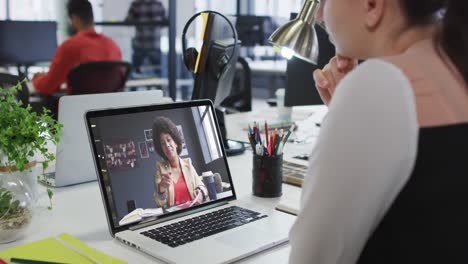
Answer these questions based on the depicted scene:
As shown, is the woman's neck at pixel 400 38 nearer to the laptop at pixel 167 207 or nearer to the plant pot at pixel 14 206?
the laptop at pixel 167 207

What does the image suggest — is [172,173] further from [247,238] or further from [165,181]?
[247,238]

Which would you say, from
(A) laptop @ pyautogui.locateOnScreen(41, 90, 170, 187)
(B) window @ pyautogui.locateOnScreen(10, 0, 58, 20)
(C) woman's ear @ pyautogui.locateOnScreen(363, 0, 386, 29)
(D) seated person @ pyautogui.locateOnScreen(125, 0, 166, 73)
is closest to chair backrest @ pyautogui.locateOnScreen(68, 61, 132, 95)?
(D) seated person @ pyautogui.locateOnScreen(125, 0, 166, 73)

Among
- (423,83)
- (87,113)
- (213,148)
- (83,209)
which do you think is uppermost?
(423,83)

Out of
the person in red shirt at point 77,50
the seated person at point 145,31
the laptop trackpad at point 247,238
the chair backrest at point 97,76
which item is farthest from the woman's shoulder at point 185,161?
the seated person at point 145,31

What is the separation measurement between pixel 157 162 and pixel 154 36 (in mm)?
4669

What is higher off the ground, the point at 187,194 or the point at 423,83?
the point at 423,83

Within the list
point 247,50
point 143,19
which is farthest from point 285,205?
point 247,50

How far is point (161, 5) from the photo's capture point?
5574mm

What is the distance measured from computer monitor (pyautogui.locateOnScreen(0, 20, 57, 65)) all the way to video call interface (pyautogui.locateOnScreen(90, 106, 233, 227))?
3.52 meters

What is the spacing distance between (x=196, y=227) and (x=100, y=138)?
0.28 m

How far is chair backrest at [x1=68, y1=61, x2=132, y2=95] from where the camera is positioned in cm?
326

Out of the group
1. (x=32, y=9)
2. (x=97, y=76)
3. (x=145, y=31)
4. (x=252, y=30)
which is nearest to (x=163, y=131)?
(x=97, y=76)

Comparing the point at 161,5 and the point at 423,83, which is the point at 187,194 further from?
the point at 161,5

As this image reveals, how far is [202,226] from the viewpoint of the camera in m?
1.08
